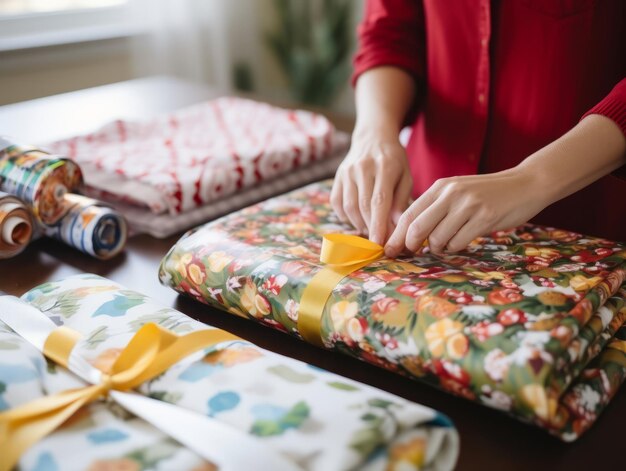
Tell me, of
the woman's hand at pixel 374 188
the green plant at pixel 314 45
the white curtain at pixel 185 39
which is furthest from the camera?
the green plant at pixel 314 45

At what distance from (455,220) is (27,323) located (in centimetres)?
44

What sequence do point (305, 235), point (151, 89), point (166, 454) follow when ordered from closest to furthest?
1. point (166, 454)
2. point (305, 235)
3. point (151, 89)

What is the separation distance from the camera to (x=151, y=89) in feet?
5.89

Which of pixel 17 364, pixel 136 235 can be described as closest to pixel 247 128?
pixel 136 235

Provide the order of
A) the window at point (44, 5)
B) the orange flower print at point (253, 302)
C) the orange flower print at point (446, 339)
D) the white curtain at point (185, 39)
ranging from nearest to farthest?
the orange flower print at point (446, 339)
the orange flower print at point (253, 302)
the window at point (44, 5)
the white curtain at point (185, 39)

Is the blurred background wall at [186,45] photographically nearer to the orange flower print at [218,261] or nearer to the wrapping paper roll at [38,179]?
the wrapping paper roll at [38,179]

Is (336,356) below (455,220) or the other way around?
below

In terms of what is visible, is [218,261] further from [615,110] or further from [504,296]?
[615,110]

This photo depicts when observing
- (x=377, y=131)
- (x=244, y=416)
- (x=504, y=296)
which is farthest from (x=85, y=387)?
(x=377, y=131)

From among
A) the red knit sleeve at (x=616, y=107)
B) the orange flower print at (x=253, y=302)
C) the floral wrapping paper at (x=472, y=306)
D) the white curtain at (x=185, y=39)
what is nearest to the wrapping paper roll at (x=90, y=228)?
the floral wrapping paper at (x=472, y=306)

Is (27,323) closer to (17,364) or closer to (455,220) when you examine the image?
(17,364)

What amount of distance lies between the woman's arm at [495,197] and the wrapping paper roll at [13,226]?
49 cm

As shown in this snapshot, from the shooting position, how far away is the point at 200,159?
1.14m

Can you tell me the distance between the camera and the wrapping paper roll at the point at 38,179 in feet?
2.91
